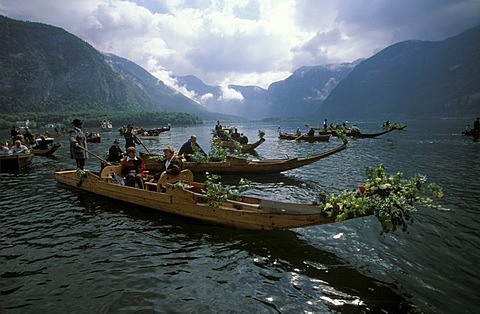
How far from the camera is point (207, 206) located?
29.0 ft

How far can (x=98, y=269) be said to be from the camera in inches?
272

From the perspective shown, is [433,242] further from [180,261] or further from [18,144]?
[18,144]

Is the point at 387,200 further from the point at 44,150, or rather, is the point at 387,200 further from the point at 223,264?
the point at 44,150

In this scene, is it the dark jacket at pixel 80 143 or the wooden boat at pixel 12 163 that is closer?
the dark jacket at pixel 80 143

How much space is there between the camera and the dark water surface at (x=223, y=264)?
5.62 m

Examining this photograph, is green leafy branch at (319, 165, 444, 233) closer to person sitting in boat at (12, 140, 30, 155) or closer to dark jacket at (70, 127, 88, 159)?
dark jacket at (70, 127, 88, 159)

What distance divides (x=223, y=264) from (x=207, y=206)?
2185 millimetres

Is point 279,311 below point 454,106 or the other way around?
below

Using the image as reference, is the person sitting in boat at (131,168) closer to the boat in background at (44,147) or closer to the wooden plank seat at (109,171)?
the wooden plank seat at (109,171)

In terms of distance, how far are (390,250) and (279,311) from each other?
4.25m

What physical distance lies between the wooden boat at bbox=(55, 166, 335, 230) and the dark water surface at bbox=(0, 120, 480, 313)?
46 cm

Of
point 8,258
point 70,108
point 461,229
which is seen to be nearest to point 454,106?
point 461,229

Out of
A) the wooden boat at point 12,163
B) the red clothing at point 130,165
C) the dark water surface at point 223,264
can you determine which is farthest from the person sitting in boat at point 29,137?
the red clothing at point 130,165

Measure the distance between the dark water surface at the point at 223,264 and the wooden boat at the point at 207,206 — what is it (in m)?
0.46
